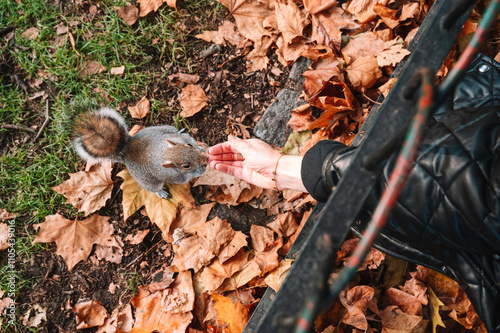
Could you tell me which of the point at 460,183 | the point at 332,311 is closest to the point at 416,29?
the point at 460,183

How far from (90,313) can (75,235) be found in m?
0.48

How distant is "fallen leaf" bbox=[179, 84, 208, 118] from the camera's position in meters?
2.21

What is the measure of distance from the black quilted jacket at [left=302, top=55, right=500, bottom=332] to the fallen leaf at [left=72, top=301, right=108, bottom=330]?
1.62m

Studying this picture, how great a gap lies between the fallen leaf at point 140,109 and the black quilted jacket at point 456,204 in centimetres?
141

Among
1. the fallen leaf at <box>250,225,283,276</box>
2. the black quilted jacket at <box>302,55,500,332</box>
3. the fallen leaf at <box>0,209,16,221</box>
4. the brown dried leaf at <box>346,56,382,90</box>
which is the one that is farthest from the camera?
the fallen leaf at <box>0,209,16,221</box>

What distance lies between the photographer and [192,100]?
→ 2211 mm

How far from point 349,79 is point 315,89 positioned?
0.65ft

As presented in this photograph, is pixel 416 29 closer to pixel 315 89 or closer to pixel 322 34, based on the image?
pixel 322 34

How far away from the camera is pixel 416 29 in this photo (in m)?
1.91

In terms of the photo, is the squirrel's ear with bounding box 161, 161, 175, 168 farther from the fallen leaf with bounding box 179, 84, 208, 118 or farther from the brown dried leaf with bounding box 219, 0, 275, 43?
the brown dried leaf with bounding box 219, 0, 275, 43

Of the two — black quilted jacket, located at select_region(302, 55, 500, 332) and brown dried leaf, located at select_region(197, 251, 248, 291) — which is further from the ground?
black quilted jacket, located at select_region(302, 55, 500, 332)

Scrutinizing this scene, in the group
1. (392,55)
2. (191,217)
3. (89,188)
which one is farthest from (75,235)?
(392,55)

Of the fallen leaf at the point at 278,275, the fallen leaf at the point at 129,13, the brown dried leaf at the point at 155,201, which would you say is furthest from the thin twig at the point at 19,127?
the fallen leaf at the point at 278,275

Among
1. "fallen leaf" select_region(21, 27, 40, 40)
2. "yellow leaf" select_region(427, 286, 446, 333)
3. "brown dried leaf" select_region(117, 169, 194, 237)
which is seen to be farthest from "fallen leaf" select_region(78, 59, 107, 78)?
"yellow leaf" select_region(427, 286, 446, 333)
